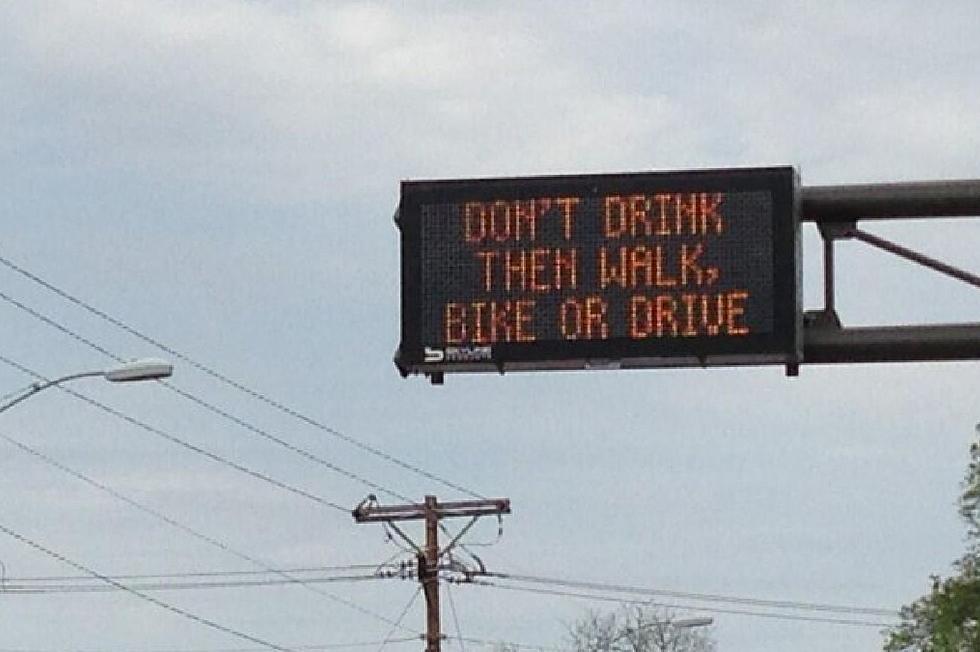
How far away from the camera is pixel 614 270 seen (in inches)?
880

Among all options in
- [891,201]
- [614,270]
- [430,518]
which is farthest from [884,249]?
[430,518]

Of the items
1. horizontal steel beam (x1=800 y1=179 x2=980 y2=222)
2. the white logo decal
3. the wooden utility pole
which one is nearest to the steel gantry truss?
horizontal steel beam (x1=800 y1=179 x2=980 y2=222)

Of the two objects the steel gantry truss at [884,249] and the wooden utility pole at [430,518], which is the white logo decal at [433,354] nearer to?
the steel gantry truss at [884,249]

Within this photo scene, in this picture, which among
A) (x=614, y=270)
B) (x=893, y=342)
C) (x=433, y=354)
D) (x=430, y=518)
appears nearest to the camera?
(x=614, y=270)

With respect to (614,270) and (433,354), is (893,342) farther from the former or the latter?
(433,354)

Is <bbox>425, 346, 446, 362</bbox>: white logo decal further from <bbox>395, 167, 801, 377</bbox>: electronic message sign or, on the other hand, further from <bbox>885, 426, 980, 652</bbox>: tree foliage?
<bbox>885, 426, 980, 652</bbox>: tree foliage

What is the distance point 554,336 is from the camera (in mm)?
22578

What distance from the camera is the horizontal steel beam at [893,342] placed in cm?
2330

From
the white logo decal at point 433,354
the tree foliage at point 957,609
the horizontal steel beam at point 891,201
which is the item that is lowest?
the white logo decal at point 433,354

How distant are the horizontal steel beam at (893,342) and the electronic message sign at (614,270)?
65cm

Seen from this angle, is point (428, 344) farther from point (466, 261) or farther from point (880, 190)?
point (880, 190)

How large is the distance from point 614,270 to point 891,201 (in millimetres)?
2455

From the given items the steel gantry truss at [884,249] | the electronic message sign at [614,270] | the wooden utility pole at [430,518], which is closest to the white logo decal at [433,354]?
the electronic message sign at [614,270]

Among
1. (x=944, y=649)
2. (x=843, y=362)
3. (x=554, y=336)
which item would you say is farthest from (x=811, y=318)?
(x=944, y=649)
